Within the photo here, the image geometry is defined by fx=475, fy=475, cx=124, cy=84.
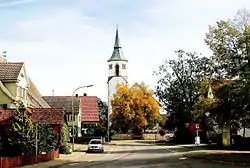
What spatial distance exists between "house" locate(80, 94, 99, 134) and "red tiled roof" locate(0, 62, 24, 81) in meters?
57.6

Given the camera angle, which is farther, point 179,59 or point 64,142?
point 179,59

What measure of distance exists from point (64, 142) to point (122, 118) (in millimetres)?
45011

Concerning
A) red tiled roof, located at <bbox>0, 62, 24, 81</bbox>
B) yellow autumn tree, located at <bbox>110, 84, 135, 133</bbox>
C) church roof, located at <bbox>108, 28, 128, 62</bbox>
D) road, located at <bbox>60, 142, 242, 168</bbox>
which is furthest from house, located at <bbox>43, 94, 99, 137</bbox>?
road, located at <bbox>60, 142, 242, 168</bbox>

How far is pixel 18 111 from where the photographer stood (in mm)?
33438

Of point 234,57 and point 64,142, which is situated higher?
point 234,57

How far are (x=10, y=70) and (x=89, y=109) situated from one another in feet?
202

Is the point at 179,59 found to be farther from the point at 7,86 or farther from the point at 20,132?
the point at 20,132

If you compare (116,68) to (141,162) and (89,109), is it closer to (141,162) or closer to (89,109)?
(89,109)

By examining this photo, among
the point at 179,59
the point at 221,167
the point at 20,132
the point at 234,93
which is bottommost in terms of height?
the point at 221,167

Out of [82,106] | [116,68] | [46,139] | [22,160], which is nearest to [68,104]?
[82,106]

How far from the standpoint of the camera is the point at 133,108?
316ft

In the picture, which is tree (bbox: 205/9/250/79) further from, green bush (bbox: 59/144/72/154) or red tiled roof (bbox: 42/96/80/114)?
red tiled roof (bbox: 42/96/80/114)

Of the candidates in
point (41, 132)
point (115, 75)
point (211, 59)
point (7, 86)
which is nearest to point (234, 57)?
point (211, 59)

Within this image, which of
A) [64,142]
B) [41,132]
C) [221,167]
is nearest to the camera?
[221,167]
